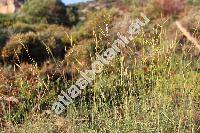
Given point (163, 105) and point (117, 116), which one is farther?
point (117, 116)

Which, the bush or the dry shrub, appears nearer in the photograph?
the bush

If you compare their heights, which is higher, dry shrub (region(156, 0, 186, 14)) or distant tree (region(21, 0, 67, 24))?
dry shrub (region(156, 0, 186, 14))

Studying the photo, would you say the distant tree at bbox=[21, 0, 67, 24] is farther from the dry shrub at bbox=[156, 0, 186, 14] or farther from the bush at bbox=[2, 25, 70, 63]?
the bush at bbox=[2, 25, 70, 63]

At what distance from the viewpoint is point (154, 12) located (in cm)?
2011

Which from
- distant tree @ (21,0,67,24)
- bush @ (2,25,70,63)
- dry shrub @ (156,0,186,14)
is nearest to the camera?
bush @ (2,25,70,63)

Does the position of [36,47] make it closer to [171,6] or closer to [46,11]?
[171,6]

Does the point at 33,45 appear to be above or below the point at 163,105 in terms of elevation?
below

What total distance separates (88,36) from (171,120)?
40.4 ft

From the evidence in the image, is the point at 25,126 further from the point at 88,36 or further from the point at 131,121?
the point at 88,36

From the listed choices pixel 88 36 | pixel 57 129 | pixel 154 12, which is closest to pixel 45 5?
pixel 154 12

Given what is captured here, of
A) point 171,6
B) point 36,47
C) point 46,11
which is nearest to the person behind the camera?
point 36,47

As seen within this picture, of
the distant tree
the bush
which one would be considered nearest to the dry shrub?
the bush

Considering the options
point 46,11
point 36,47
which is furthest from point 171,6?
point 36,47

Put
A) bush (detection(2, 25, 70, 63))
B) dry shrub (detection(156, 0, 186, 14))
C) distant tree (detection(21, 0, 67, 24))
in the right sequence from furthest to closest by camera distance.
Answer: distant tree (detection(21, 0, 67, 24))
dry shrub (detection(156, 0, 186, 14))
bush (detection(2, 25, 70, 63))
